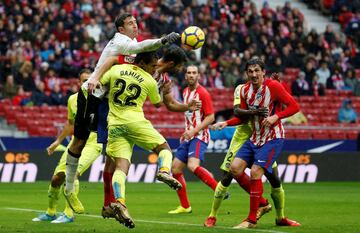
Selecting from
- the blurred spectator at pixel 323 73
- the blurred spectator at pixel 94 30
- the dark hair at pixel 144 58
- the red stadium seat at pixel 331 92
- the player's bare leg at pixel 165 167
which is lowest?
the red stadium seat at pixel 331 92

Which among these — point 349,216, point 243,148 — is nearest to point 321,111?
point 349,216

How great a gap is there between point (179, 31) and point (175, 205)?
16236 mm

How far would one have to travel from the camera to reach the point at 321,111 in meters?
34.6

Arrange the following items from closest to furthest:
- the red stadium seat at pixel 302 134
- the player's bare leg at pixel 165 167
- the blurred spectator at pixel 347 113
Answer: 1. the player's bare leg at pixel 165 167
2. the red stadium seat at pixel 302 134
3. the blurred spectator at pixel 347 113

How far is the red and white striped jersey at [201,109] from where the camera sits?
58.0 ft

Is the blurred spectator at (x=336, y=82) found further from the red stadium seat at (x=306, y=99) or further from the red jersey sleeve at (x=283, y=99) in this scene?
the red jersey sleeve at (x=283, y=99)

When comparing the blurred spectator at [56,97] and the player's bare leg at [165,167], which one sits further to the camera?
the blurred spectator at [56,97]

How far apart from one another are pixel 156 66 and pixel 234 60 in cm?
2121

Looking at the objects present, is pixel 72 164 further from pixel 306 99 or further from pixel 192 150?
pixel 306 99

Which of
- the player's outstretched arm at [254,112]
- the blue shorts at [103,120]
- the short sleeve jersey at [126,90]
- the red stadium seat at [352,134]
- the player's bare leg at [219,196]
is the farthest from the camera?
the red stadium seat at [352,134]

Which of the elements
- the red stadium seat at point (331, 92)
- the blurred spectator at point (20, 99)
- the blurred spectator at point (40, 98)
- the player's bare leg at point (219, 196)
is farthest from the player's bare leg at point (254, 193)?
the red stadium seat at point (331, 92)

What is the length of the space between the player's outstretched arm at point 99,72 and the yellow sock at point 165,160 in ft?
4.16

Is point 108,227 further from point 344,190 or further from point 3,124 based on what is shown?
point 3,124

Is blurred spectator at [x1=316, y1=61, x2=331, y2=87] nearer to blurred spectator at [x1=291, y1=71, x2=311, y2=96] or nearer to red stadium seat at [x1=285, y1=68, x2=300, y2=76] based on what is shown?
red stadium seat at [x1=285, y1=68, x2=300, y2=76]
